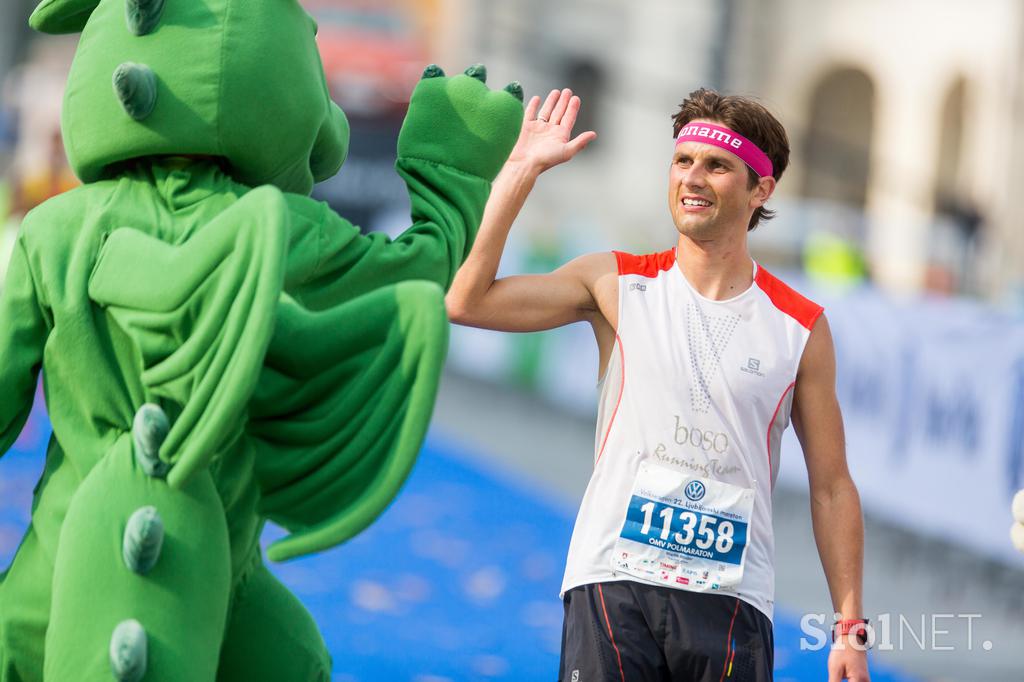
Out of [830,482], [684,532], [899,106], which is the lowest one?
[684,532]

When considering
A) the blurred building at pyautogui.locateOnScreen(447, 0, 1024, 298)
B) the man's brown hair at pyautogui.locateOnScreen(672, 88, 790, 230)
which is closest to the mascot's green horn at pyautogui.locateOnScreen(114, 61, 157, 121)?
the man's brown hair at pyautogui.locateOnScreen(672, 88, 790, 230)

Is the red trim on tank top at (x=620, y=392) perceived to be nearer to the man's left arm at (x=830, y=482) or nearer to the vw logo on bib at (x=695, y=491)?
the vw logo on bib at (x=695, y=491)

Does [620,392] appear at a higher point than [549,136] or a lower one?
lower

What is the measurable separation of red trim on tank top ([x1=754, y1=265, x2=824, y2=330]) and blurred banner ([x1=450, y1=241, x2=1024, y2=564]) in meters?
4.42

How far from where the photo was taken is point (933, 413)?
884 centimetres

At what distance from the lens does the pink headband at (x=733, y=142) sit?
377cm

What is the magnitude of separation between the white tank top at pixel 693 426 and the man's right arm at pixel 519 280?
138 mm

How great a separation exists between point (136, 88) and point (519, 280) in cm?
103

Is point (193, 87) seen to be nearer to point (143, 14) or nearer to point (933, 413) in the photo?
point (143, 14)

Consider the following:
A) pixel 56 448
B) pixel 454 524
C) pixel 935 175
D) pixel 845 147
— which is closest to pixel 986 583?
pixel 454 524

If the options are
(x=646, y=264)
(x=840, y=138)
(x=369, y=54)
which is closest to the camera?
(x=646, y=264)

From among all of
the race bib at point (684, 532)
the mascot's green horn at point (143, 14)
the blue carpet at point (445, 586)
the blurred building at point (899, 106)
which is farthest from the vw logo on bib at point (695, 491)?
the blurred building at point (899, 106)

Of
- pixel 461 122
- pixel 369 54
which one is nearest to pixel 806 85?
pixel 369 54

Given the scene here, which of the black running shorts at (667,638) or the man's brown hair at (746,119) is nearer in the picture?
the black running shorts at (667,638)
